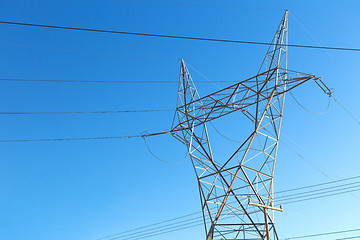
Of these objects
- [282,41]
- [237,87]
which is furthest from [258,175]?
[282,41]

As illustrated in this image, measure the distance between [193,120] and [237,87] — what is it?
360 cm

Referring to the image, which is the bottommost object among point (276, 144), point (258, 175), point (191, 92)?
point (258, 175)

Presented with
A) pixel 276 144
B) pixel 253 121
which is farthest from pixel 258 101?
pixel 276 144

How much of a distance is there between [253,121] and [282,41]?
21.6 feet

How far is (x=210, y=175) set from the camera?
938 inches

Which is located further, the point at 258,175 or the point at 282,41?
the point at 282,41

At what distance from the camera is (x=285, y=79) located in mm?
24312

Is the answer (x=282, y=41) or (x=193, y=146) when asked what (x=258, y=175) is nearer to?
(x=193, y=146)

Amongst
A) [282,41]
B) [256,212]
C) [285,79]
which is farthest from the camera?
[282,41]

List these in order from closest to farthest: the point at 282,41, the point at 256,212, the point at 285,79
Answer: the point at 256,212 → the point at 285,79 → the point at 282,41

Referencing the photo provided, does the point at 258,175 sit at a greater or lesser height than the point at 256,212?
greater

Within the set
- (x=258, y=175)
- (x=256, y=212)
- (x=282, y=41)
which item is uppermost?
(x=282, y=41)

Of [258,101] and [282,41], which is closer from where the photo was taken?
[258,101]

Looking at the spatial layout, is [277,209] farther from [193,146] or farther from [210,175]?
[193,146]
